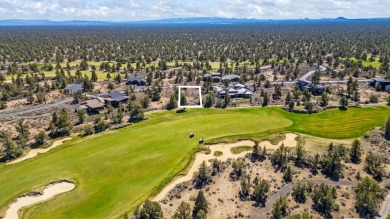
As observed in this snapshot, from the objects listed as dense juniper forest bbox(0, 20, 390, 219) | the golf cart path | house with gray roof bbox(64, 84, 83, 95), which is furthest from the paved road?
the golf cart path

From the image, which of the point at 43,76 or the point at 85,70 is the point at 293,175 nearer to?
the point at 43,76

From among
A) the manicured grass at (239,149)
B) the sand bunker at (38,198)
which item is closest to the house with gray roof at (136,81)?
the manicured grass at (239,149)

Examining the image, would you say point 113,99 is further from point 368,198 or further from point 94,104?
point 368,198

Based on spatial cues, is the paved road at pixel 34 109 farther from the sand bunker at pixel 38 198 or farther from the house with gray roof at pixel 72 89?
the sand bunker at pixel 38 198

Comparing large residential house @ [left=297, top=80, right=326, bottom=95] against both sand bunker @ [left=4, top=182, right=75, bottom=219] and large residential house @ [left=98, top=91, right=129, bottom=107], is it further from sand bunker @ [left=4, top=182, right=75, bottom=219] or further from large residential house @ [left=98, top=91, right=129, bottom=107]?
sand bunker @ [left=4, top=182, right=75, bottom=219]

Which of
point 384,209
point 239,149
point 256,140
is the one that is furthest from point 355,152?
point 239,149

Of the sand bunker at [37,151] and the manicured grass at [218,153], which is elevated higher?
the manicured grass at [218,153]
